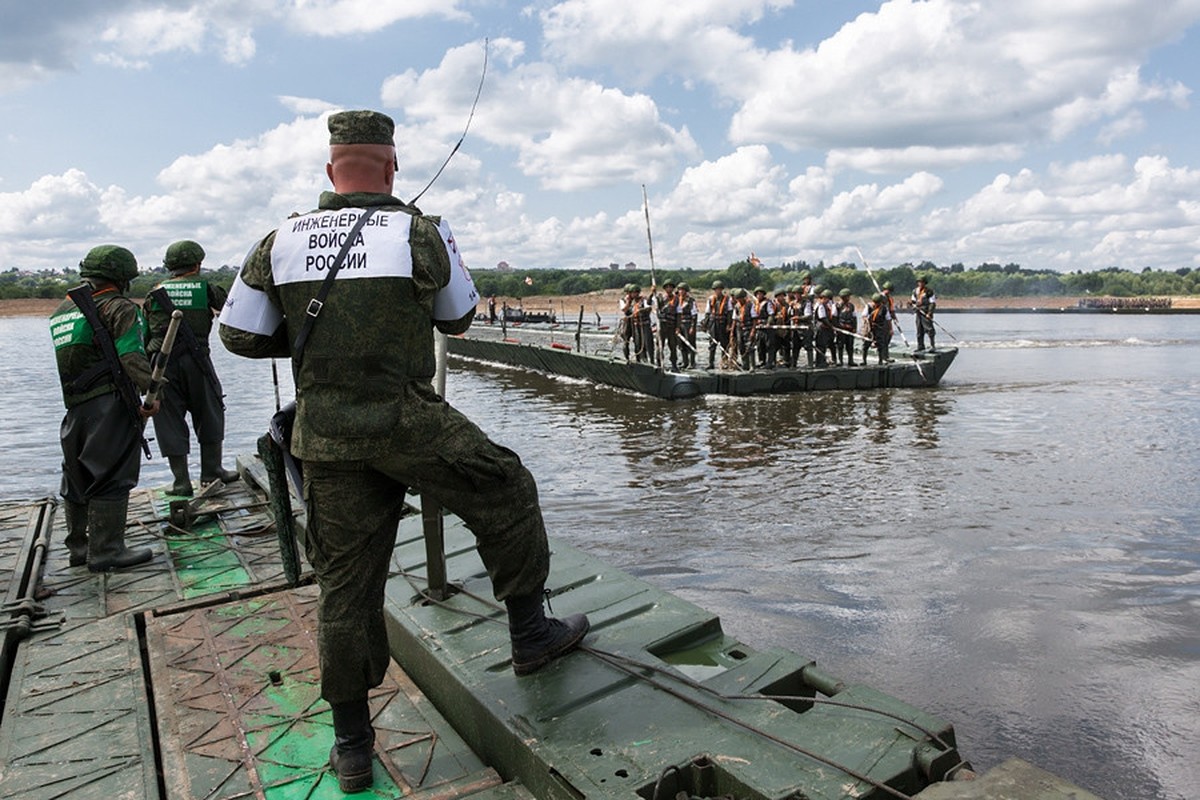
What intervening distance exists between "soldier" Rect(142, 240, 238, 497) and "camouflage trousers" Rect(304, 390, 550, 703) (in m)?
4.30

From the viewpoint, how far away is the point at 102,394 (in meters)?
4.84

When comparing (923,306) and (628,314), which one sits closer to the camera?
(628,314)

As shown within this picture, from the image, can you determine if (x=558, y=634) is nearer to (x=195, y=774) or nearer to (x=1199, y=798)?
(x=195, y=774)

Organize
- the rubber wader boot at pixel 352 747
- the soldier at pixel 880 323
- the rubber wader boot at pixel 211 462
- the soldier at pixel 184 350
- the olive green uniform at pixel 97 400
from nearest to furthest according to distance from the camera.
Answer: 1. the rubber wader boot at pixel 352 747
2. the olive green uniform at pixel 97 400
3. the soldier at pixel 184 350
4. the rubber wader boot at pixel 211 462
5. the soldier at pixel 880 323

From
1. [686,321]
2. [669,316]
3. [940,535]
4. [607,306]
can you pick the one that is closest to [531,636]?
[940,535]

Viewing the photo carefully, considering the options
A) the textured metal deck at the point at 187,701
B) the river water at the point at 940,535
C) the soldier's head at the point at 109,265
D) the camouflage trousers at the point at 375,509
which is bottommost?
the river water at the point at 940,535

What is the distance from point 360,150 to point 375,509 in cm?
112

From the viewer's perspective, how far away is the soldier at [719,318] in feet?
67.9

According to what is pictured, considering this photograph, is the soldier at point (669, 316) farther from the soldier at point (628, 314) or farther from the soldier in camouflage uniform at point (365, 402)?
the soldier in camouflage uniform at point (365, 402)

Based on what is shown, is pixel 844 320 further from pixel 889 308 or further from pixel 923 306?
pixel 923 306

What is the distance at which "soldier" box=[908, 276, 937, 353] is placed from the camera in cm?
2097

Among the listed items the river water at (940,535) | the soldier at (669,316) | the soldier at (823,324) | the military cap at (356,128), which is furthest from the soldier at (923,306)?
the military cap at (356,128)

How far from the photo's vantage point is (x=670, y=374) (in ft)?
58.5

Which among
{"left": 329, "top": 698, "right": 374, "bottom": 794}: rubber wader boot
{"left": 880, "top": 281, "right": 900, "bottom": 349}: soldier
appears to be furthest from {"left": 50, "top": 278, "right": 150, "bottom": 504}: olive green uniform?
{"left": 880, "top": 281, "right": 900, "bottom": 349}: soldier
